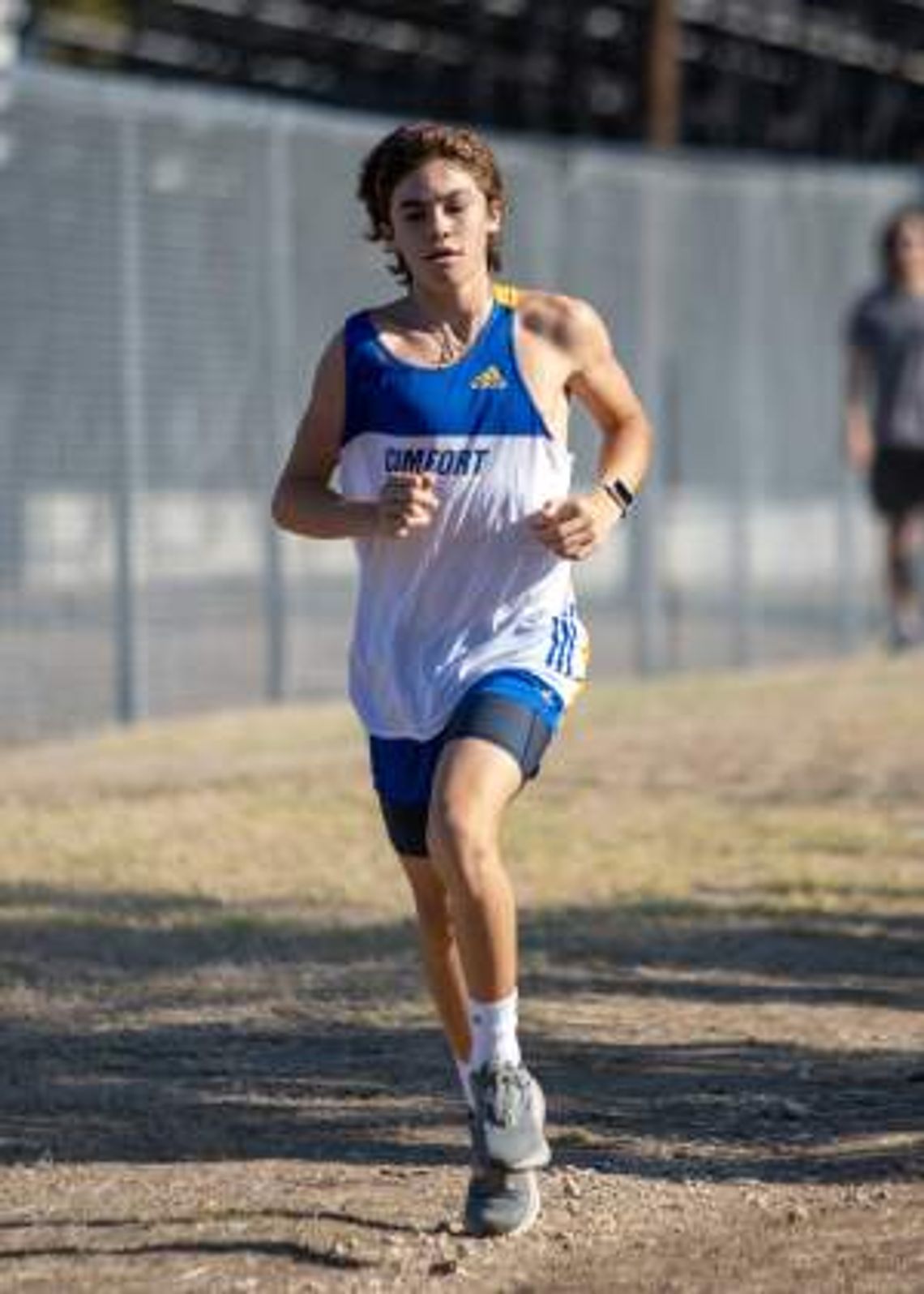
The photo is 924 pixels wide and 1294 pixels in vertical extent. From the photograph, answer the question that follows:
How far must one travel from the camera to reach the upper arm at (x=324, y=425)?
6.55m

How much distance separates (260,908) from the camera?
10344 millimetres

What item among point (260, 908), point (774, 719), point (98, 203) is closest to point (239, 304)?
point (98, 203)

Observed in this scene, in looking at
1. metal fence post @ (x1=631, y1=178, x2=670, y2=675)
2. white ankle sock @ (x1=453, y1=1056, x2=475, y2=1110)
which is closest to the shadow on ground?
white ankle sock @ (x1=453, y1=1056, x2=475, y2=1110)

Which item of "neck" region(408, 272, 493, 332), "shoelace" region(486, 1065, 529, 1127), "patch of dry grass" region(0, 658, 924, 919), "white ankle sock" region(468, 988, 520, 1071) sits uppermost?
"neck" region(408, 272, 493, 332)

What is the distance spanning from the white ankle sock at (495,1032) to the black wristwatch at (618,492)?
0.92 metres

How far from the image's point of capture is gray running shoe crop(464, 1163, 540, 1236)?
6.16 metres

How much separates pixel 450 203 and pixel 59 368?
8.64 metres

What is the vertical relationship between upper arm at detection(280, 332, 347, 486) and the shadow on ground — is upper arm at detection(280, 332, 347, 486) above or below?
above

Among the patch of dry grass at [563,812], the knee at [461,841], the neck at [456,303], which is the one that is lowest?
the patch of dry grass at [563,812]

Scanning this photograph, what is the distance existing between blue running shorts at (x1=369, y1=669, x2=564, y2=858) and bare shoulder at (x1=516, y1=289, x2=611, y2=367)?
2.01ft

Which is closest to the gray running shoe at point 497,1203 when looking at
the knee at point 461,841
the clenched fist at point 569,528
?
the knee at point 461,841

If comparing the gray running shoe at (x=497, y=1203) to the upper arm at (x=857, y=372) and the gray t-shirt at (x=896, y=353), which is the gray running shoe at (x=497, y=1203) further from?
the gray t-shirt at (x=896, y=353)

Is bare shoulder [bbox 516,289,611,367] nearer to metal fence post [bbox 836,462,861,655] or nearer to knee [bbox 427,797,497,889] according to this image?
knee [bbox 427,797,497,889]

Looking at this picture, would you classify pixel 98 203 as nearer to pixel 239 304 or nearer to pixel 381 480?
pixel 239 304
